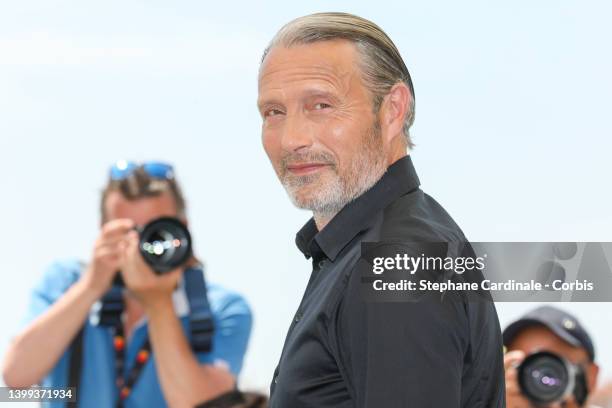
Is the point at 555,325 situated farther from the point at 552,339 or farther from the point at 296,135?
the point at 296,135

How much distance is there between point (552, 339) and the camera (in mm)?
1855

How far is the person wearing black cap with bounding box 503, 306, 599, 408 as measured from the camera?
1.82 metres

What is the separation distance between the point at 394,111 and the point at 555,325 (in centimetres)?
83

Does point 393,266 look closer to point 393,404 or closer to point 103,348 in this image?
point 393,404

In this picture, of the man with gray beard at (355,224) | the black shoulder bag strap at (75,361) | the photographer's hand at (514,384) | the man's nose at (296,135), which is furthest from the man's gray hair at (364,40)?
the black shoulder bag strap at (75,361)

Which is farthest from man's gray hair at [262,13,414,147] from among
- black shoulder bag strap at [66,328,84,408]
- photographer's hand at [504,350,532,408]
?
black shoulder bag strap at [66,328,84,408]

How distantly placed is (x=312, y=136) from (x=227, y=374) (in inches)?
33.6

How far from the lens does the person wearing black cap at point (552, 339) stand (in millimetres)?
1818

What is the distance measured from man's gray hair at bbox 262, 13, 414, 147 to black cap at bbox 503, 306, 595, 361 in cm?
80

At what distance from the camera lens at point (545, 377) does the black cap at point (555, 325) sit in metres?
0.06

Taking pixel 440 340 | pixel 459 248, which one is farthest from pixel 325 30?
pixel 440 340

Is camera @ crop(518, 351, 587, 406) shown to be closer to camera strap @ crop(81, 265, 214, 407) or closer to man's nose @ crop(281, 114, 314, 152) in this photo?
camera strap @ crop(81, 265, 214, 407)

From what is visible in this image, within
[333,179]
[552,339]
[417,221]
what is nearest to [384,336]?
[417,221]

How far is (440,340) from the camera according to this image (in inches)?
36.0
